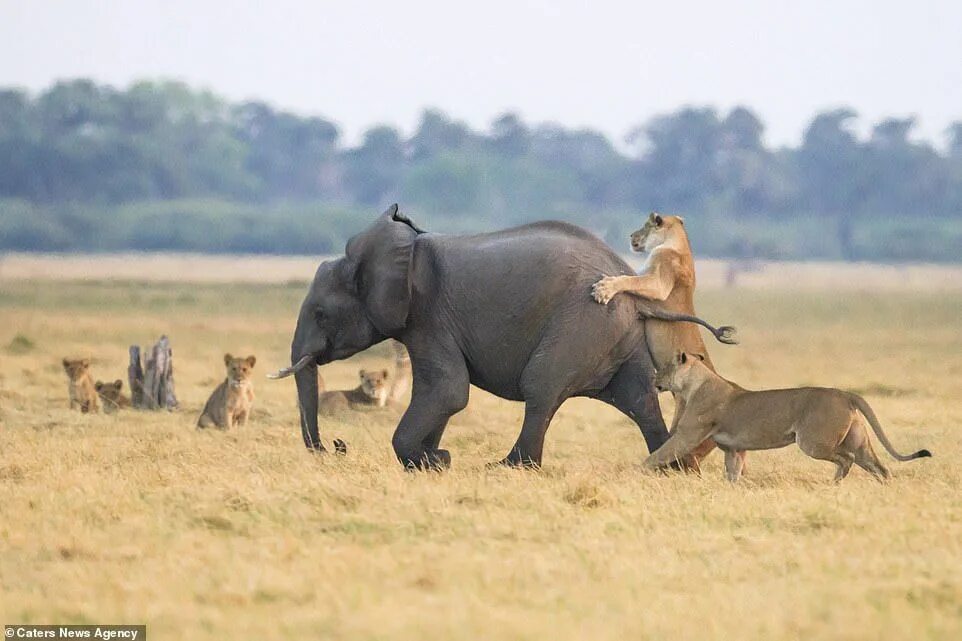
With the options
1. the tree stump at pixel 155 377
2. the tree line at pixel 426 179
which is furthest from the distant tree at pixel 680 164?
the tree stump at pixel 155 377

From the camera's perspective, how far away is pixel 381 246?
10.9 meters

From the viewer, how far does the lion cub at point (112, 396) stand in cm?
1623

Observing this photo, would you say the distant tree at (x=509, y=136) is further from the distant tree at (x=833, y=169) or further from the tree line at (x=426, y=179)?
the distant tree at (x=833, y=169)

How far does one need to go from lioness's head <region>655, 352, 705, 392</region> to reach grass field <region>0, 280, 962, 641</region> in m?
0.57

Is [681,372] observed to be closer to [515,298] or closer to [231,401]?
[515,298]

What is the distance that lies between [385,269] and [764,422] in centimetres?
241

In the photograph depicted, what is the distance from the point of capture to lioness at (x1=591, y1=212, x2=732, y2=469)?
10703 mm

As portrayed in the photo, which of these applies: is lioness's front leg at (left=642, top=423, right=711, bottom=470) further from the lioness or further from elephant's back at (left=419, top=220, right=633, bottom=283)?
elephant's back at (left=419, top=220, right=633, bottom=283)

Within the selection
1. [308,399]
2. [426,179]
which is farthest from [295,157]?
[308,399]

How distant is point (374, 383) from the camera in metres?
16.1

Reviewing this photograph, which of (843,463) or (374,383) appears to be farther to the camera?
(374,383)

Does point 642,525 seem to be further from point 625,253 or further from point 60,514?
point 625,253

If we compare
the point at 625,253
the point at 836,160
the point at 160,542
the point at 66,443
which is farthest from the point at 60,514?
the point at 836,160

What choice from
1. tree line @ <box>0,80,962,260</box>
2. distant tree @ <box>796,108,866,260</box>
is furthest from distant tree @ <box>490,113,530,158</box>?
distant tree @ <box>796,108,866,260</box>
